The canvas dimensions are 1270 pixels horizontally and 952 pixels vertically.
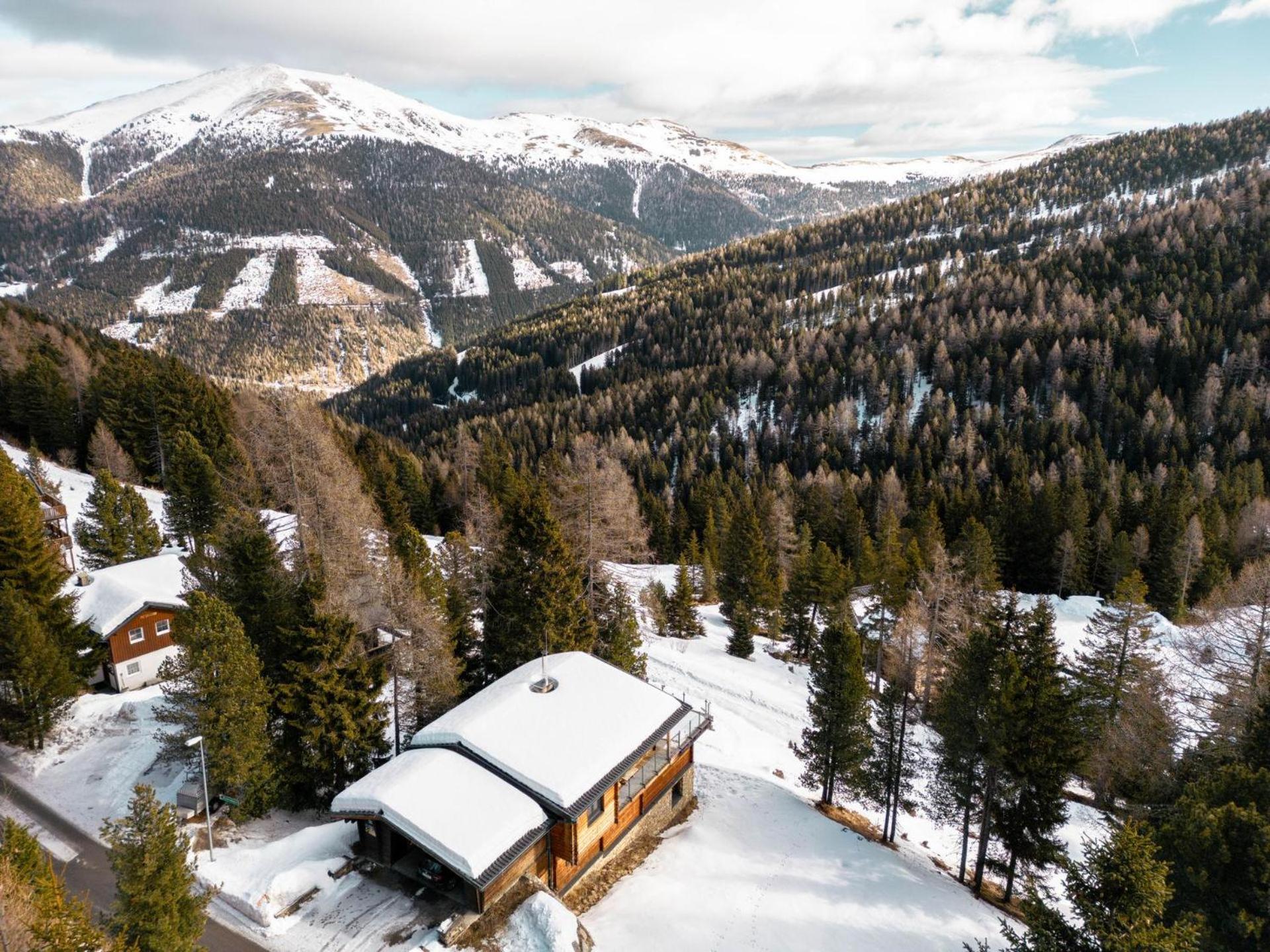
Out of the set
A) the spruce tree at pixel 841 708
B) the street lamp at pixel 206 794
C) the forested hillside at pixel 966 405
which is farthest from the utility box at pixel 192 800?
the forested hillside at pixel 966 405

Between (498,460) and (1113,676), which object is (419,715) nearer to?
(1113,676)

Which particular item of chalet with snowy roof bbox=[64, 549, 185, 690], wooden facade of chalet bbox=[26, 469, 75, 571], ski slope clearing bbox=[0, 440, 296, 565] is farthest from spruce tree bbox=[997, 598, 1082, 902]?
wooden facade of chalet bbox=[26, 469, 75, 571]

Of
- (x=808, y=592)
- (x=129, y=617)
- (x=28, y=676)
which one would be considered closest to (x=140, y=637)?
(x=129, y=617)

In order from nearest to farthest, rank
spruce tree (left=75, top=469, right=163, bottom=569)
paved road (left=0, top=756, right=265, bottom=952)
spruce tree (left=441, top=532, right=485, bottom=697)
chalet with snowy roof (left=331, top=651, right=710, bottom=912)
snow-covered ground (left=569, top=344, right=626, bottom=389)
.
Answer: paved road (left=0, top=756, right=265, bottom=952) → chalet with snowy roof (left=331, top=651, right=710, bottom=912) → spruce tree (left=441, top=532, right=485, bottom=697) → spruce tree (left=75, top=469, right=163, bottom=569) → snow-covered ground (left=569, top=344, right=626, bottom=389)

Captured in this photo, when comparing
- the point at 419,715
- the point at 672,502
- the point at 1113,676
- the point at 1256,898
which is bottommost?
the point at 672,502

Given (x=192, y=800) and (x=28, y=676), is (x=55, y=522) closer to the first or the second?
(x=28, y=676)

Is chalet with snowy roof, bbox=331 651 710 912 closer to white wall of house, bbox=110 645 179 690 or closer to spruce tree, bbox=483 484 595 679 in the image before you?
spruce tree, bbox=483 484 595 679

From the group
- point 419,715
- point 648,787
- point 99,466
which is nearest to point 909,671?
point 648,787
